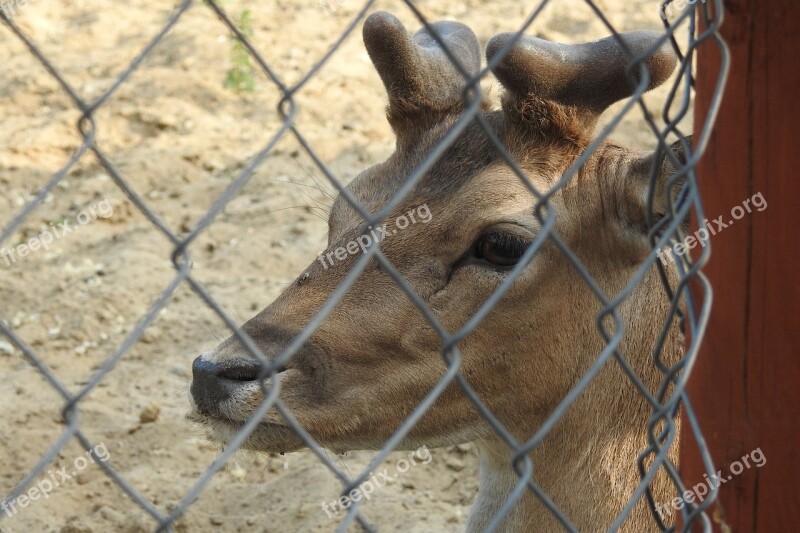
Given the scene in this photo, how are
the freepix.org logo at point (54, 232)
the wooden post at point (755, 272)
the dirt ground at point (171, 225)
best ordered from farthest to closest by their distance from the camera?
1. the freepix.org logo at point (54, 232)
2. the dirt ground at point (171, 225)
3. the wooden post at point (755, 272)

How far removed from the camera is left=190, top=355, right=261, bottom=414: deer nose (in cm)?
312

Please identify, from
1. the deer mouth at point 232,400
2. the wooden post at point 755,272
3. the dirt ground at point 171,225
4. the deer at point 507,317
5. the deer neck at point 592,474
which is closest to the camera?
the wooden post at point 755,272

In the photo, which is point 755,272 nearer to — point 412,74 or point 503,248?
point 503,248

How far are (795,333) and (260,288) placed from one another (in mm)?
4322

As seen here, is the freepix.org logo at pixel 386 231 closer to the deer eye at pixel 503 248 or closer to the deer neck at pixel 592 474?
the deer eye at pixel 503 248

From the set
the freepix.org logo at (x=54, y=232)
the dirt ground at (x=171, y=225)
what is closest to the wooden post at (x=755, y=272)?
the dirt ground at (x=171, y=225)

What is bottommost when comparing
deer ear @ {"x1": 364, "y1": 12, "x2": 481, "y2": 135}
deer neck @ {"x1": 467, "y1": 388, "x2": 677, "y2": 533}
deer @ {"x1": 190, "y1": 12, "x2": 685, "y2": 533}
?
deer neck @ {"x1": 467, "y1": 388, "x2": 677, "y2": 533}

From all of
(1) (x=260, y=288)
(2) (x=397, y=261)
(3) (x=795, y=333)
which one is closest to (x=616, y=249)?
(2) (x=397, y=261)

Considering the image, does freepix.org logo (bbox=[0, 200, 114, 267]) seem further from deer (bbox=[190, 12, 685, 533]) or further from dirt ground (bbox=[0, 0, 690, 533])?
deer (bbox=[190, 12, 685, 533])

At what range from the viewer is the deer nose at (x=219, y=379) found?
3.12 metres

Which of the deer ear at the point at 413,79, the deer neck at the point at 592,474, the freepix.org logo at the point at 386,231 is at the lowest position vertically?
the deer neck at the point at 592,474

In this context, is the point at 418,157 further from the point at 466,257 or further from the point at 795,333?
the point at 795,333

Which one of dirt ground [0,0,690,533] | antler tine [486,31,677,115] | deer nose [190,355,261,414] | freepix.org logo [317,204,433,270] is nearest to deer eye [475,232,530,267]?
freepix.org logo [317,204,433,270]

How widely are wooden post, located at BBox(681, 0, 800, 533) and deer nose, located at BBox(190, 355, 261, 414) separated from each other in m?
1.34
